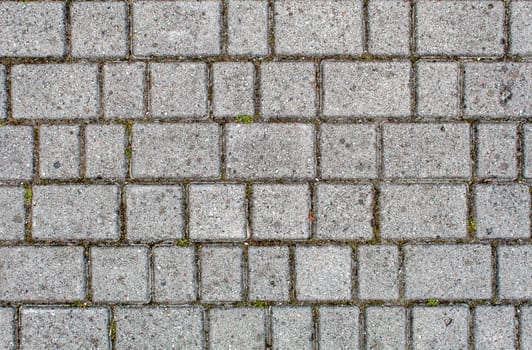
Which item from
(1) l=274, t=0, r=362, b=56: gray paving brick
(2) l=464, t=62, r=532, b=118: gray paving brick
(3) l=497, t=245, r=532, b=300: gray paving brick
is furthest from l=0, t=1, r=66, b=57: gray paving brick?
(3) l=497, t=245, r=532, b=300: gray paving brick

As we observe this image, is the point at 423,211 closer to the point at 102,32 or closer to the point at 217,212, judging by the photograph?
the point at 217,212

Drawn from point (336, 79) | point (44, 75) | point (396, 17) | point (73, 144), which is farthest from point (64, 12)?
point (396, 17)

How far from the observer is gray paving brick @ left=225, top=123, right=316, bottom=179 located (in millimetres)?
3111

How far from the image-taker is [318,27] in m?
3.12

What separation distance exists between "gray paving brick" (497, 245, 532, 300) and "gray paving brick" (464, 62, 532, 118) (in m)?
0.65

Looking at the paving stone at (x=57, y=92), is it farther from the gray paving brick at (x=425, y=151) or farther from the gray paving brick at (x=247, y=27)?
the gray paving brick at (x=425, y=151)

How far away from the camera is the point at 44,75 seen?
3123 millimetres

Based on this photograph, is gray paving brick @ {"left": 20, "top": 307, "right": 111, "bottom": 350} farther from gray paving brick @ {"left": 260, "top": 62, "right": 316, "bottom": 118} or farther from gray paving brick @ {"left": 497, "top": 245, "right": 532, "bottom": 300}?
gray paving brick @ {"left": 497, "top": 245, "right": 532, "bottom": 300}

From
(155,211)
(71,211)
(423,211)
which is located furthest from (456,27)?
(71,211)

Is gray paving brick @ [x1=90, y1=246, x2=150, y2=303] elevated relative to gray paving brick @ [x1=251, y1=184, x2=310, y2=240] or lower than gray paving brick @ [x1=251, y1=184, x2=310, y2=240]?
lower

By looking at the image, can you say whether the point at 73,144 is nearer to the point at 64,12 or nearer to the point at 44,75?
the point at 44,75

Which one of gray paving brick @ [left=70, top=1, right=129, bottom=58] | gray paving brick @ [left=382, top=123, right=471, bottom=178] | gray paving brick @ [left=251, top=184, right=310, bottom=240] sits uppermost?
gray paving brick @ [left=70, top=1, right=129, bottom=58]

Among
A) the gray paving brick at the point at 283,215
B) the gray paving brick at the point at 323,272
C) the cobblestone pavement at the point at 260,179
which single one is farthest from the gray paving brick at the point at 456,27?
the gray paving brick at the point at 323,272

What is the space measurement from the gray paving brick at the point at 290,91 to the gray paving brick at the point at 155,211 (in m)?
0.59
